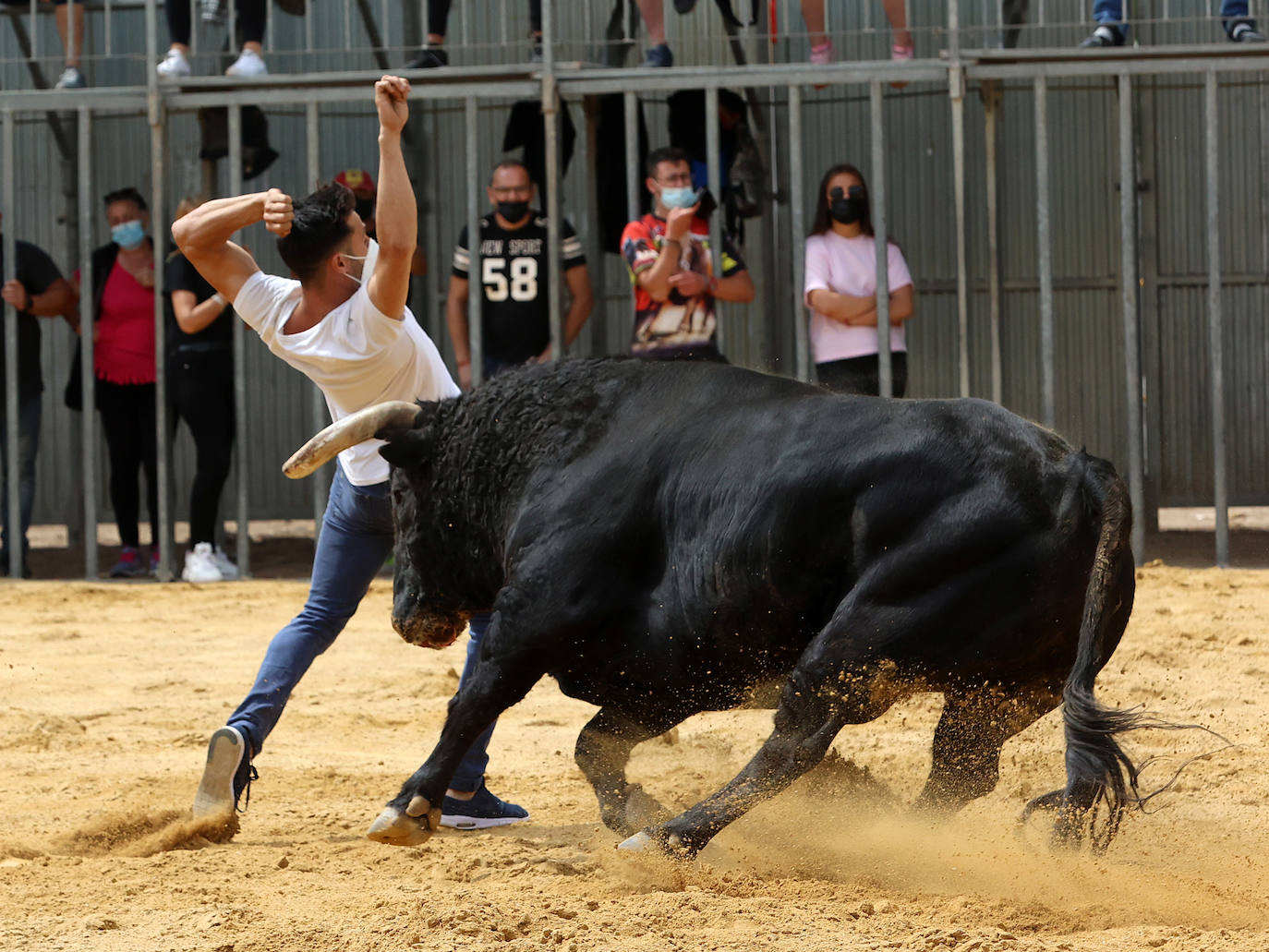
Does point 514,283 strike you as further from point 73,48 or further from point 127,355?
point 73,48

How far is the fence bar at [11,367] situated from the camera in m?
9.23

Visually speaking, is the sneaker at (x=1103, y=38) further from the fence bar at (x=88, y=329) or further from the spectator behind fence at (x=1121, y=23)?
the fence bar at (x=88, y=329)

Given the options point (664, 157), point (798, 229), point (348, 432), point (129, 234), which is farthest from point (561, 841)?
point (129, 234)

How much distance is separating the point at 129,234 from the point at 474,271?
2123mm

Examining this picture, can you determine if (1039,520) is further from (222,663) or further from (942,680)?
(222,663)

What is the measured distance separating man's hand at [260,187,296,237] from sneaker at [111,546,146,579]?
5.76 meters

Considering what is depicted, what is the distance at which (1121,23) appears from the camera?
872cm

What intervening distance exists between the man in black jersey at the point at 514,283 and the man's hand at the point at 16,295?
2523 mm

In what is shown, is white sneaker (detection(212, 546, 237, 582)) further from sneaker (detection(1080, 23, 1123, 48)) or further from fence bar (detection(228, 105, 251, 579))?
sneaker (detection(1080, 23, 1123, 48))

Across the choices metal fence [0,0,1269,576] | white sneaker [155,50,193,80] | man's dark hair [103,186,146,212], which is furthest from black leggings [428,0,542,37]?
man's dark hair [103,186,146,212]

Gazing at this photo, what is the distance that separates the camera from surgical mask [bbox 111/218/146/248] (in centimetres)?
931

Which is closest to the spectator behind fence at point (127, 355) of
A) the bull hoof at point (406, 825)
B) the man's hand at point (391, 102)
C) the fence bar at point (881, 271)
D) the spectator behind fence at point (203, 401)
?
the spectator behind fence at point (203, 401)

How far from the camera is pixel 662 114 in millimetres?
11242

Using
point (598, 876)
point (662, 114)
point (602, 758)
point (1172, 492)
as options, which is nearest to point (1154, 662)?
point (602, 758)
